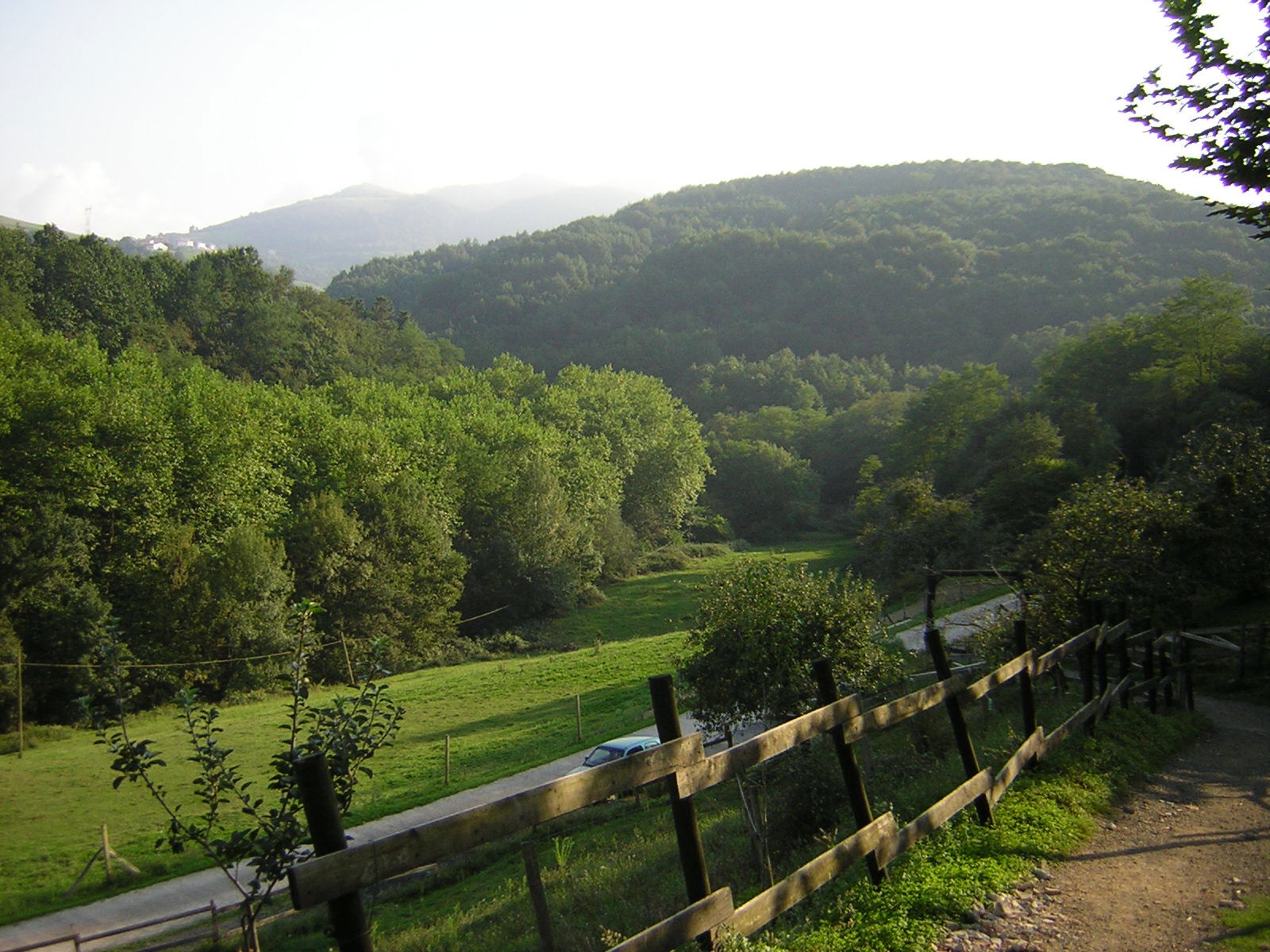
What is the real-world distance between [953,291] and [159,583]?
14436 cm

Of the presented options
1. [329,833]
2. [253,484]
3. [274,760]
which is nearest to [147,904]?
[274,760]

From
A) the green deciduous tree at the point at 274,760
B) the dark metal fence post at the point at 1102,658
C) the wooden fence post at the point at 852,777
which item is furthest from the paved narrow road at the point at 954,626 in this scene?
the green deciduous tree at the point at 274,760

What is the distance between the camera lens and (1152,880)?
25.4 feet

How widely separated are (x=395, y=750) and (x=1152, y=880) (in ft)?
103

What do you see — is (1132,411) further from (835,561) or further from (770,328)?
(770,328)

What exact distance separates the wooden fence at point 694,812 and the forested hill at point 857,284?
13676 cm

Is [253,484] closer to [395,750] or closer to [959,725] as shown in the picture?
[395,750]

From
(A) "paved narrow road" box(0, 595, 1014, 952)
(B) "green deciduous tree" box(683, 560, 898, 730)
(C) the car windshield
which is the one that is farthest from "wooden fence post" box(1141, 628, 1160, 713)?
(C) the car windshield

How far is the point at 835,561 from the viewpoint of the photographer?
3248 inches

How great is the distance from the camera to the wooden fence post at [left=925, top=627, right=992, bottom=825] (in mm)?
8469

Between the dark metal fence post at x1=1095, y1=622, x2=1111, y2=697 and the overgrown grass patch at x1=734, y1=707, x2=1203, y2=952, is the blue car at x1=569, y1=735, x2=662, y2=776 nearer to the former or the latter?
the dark metal fence post at x1=1095, y1=622, x2=1111, y2=697

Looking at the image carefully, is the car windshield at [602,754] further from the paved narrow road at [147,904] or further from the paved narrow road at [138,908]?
the paved narrow road at [138,908]

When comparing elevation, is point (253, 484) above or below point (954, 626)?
above

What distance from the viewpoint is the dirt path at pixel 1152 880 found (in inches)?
259
